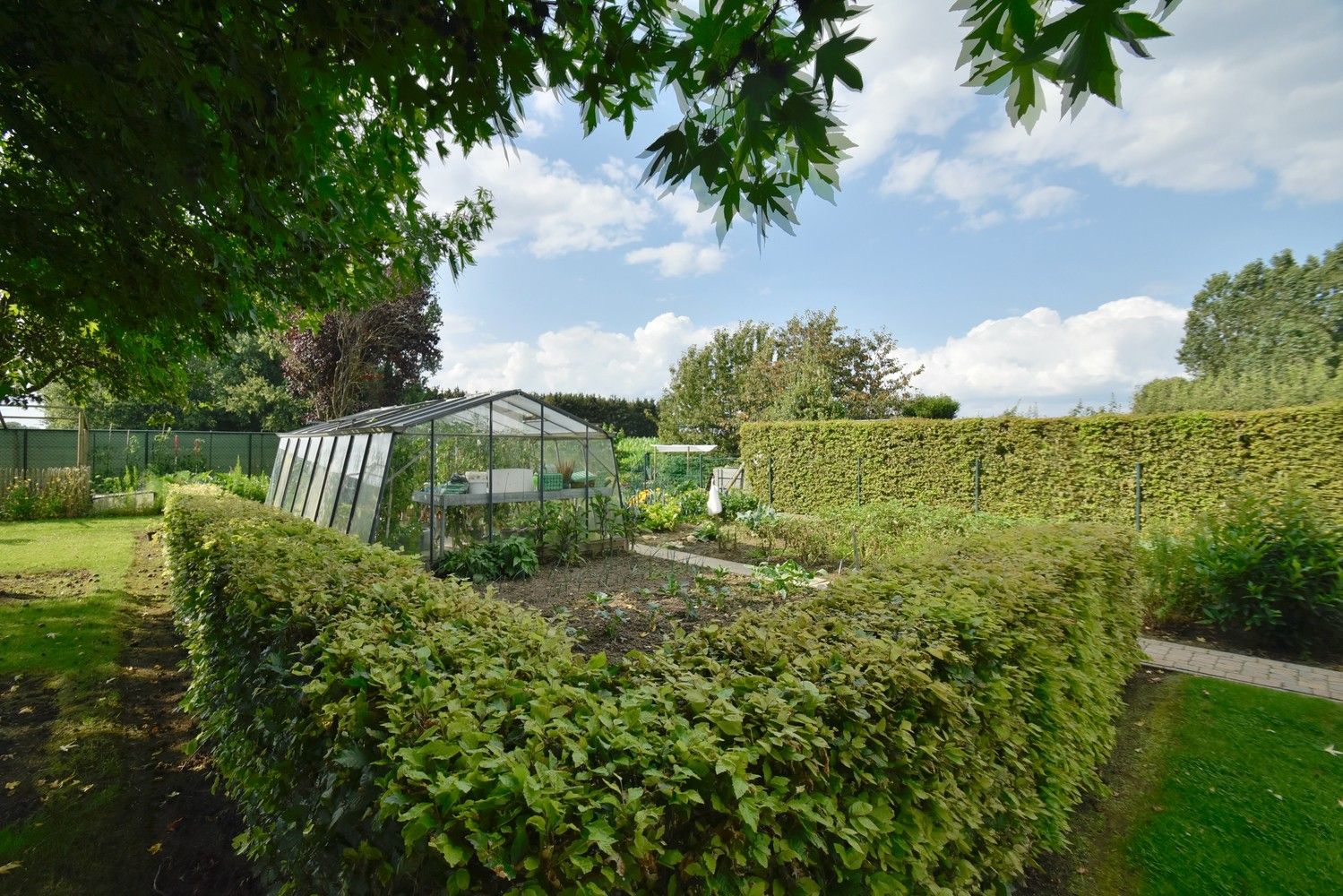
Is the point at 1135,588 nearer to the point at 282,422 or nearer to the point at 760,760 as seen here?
the point at 760,760

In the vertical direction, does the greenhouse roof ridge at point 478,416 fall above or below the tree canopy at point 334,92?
below

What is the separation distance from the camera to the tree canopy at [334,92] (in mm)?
1753

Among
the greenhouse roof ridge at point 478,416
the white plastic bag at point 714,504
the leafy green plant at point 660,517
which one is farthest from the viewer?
the leafy green plant at point 660,517

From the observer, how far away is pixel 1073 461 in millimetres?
11938

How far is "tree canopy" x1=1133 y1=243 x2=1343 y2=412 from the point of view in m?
22.4

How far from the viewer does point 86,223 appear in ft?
11.5

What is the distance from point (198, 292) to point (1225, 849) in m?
6.51

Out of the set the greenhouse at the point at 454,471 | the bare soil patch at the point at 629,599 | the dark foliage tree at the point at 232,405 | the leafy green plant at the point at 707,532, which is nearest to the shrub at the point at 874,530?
the leafy green plant at the point at 707,532

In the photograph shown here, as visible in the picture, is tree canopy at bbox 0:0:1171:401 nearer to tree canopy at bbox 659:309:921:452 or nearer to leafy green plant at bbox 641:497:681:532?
leafy green plant at bbox 641:497:681:532

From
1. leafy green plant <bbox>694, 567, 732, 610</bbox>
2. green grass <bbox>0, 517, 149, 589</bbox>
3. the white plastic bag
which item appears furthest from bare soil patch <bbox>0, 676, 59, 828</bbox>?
the white plastic bag

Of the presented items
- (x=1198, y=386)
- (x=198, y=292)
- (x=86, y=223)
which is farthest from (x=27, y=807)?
(x=1198, y=386)

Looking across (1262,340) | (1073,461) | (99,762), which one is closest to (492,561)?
(99,762)

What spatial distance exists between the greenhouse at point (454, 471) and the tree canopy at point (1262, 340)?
23.6m

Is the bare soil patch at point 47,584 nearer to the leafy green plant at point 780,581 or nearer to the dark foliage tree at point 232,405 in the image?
the leafy green plant at point 780,581
